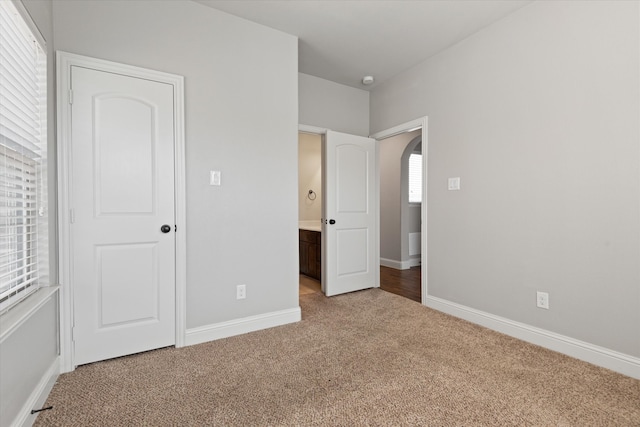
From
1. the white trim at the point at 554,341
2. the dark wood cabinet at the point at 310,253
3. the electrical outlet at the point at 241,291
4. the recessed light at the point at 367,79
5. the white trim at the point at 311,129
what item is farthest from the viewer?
the dark wood cabinet at the point at 310,253

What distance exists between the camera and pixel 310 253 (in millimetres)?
4559

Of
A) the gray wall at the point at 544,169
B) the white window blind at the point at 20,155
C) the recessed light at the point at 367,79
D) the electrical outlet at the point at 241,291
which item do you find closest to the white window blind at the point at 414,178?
the recessed light at the point at 367,79

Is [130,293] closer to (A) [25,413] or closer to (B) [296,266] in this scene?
(A) [25,413]

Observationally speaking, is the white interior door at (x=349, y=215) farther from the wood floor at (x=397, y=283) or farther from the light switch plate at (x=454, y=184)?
the light switch plate at (x=454, y=184)

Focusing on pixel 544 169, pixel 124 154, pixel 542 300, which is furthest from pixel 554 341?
pixel 124 154

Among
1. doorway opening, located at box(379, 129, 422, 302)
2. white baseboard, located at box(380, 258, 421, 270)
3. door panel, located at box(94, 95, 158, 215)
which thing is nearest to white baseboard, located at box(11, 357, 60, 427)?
door panel, located at box(94, 95, 158, 215)

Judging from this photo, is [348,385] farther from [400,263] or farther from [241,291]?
[400,263]

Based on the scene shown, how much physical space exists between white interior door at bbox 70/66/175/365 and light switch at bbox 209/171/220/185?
0.28m

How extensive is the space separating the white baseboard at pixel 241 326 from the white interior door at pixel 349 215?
927 millimetres

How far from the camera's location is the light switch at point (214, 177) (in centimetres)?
245

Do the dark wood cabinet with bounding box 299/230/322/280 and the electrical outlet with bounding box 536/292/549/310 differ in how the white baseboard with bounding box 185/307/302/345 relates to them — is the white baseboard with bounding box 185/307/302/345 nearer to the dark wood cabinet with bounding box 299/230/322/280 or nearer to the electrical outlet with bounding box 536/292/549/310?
the dark wood cabinet with bounding box 299/230/322/280

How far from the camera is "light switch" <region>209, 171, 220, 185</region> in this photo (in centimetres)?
245

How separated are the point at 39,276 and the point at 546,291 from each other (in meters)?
3.44

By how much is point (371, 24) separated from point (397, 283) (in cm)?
321
